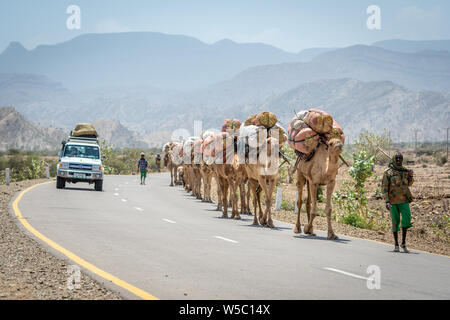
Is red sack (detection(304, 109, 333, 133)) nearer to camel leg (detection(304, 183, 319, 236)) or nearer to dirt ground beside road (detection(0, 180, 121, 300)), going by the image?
camel leg (detection(304, 183, 319, 236))

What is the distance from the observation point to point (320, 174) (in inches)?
631

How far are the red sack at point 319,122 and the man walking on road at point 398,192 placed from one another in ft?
7.32

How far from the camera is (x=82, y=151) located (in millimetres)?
33844

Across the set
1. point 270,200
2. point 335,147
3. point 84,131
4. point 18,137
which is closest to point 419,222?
point 270,200

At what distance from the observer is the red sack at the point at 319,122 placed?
16.4m

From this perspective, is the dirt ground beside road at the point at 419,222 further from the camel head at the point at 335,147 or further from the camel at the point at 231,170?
the camel head at the point at 335,147

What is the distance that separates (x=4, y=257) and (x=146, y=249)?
101 inches

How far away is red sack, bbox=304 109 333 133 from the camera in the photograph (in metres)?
16.4

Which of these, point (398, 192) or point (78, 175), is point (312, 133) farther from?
point (78, 175)

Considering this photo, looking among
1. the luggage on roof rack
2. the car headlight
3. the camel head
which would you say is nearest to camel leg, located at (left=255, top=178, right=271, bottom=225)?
the camel head

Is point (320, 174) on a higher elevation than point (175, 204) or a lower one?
higher

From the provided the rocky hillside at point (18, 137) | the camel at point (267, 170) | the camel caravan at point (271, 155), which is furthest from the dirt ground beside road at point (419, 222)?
the rocky hillside at point (18, 137)
